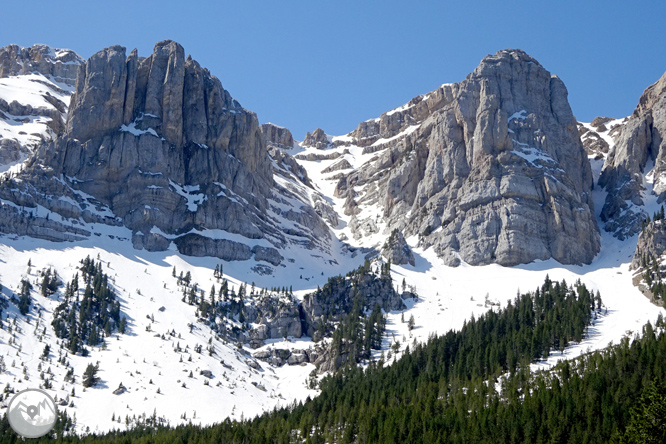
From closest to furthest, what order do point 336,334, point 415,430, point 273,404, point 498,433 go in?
point 498,433, point 415,430, point 273,404, point 336,334

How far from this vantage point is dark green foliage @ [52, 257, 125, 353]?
16738 cm

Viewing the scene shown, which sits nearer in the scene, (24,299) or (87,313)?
(24,299)

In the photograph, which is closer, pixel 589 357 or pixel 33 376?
pixel 589 357

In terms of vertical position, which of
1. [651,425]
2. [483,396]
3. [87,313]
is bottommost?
[651,425]

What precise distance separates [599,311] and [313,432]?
279ft

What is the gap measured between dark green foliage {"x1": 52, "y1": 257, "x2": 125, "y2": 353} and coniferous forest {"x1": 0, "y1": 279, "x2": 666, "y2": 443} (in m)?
38.9

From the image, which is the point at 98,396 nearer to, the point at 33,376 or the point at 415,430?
the point at 33,376

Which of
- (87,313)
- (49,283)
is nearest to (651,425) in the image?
(87,313)

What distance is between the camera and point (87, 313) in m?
175

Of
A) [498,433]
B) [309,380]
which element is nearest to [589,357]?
[498,433]

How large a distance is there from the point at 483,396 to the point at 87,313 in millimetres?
104578

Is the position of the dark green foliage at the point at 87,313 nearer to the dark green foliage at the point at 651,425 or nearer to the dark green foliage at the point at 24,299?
the dark green foliage at the point at 24,299

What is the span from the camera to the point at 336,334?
614 feet

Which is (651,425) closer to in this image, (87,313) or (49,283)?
(87,313)
